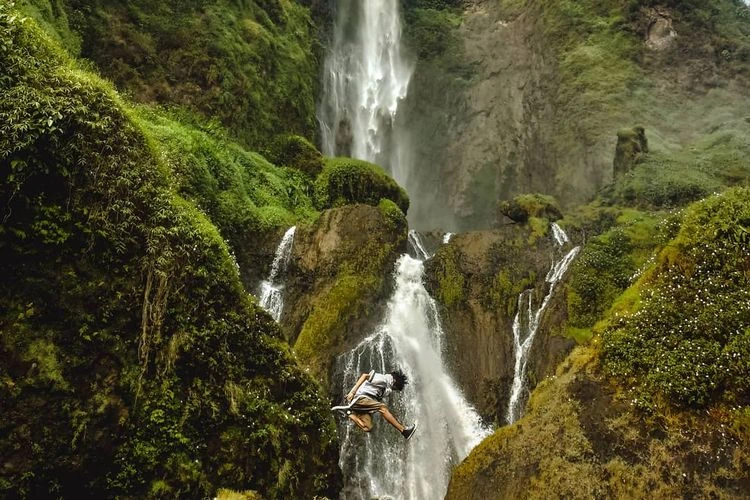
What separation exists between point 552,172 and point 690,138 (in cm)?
637

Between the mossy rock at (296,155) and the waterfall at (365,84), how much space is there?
177 inches

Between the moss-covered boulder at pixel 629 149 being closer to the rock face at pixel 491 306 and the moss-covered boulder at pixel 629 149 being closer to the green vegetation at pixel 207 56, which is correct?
the rock face at pixel 491 306

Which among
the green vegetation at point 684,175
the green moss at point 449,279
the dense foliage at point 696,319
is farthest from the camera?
the green vegetation at point 684,175

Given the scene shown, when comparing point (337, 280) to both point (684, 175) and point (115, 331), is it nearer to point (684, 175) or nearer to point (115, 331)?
point (115, 331)

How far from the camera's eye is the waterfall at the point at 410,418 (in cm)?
1074

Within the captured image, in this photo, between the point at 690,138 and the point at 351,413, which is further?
the point at 690,138

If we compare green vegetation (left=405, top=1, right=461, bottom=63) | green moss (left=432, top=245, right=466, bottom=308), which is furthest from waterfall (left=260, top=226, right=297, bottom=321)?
green vegetation (left=405, top=1, right=461, bottom=63)

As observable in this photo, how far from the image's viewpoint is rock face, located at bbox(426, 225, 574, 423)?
12.3 meters

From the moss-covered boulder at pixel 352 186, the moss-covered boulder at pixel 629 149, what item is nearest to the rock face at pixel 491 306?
the moss-covered boulder at pixel 352 186

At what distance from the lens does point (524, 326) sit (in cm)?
1347

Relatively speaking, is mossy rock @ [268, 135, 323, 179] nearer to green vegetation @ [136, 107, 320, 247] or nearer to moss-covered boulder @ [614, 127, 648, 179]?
green vegetation @ [136, 107, 320, 247]

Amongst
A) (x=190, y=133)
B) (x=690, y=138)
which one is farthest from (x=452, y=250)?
(x=690, y=138)

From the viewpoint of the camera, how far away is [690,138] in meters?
24.2

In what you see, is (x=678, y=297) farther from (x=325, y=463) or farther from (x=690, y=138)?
(x=690, y=138)
